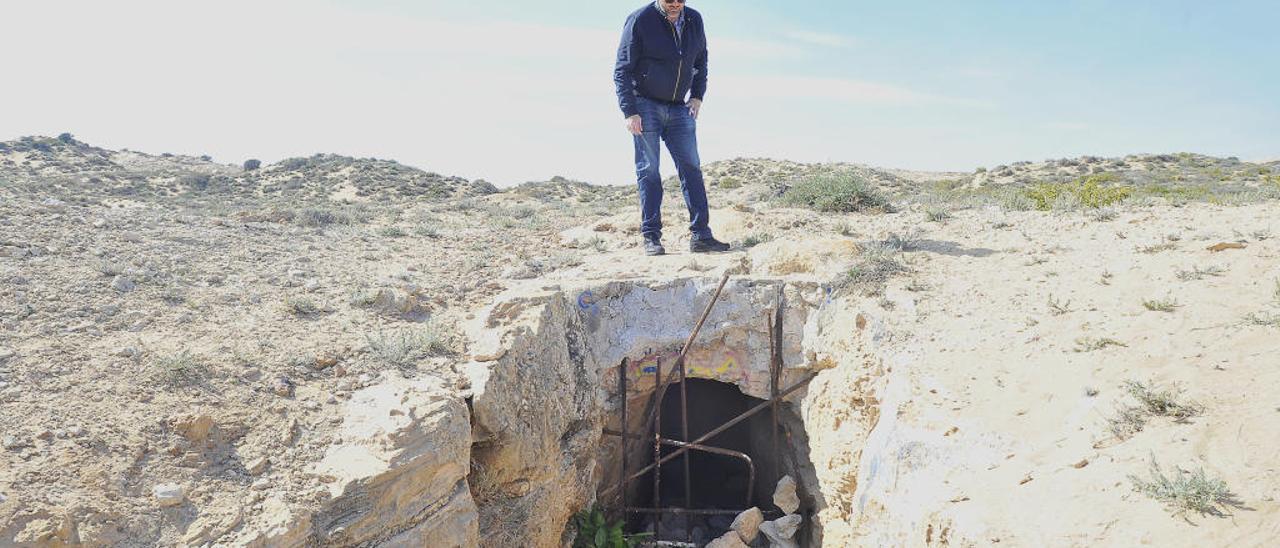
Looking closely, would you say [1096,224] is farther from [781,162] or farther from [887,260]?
[781,162]

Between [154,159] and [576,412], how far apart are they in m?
28.0

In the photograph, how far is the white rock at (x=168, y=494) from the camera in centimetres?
341

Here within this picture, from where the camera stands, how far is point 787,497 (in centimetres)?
616

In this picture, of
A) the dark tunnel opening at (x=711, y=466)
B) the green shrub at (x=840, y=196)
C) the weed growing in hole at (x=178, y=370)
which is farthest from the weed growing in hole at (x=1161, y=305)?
the weed growing in hole at (x=178, y=370)

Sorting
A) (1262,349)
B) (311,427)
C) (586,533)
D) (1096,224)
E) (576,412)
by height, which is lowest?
(586,533)

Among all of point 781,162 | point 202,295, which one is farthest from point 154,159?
point 202,295

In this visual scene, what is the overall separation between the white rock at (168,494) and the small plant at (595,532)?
2911 millimetres

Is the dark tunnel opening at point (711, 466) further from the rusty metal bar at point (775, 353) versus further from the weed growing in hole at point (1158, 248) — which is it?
the weed growing in hole at point (1158, 248)

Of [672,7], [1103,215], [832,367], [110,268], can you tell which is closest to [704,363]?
[832,367]

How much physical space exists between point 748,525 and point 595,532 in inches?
52.9

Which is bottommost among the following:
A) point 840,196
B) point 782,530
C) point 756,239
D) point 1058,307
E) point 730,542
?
point 730,542

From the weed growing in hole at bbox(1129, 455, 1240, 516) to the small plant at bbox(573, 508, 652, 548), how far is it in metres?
3.80

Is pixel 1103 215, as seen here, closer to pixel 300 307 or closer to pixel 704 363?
pixel 704 363

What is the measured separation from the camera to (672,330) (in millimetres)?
5941
